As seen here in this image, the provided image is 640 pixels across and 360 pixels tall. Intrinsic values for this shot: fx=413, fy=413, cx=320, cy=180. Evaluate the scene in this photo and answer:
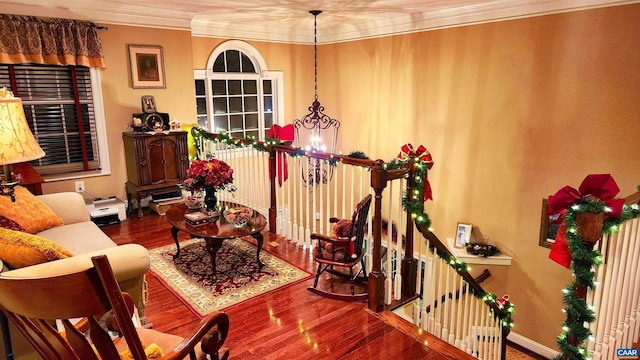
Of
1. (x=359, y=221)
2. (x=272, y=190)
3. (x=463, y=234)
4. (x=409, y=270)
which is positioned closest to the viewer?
(x=359, y=221)

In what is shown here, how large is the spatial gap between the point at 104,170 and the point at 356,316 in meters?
4.19

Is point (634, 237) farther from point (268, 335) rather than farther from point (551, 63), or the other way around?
point (551, 63)

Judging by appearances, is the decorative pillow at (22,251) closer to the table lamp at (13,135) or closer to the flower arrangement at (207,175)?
the table lamp at (13,135)

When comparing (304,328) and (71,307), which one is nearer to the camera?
(71,307)

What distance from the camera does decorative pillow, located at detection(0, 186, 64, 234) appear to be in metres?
3.41

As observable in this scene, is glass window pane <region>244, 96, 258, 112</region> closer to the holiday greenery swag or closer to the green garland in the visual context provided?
the holiday greenery swag

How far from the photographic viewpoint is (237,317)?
319cm

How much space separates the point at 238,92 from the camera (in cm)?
738

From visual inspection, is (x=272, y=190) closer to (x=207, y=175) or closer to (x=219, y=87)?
(x=207, y=175)

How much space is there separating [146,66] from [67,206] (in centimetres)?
246

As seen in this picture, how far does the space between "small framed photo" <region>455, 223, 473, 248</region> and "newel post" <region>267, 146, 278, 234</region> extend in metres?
2.69

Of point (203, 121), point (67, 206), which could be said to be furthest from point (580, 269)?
point (203, 121)

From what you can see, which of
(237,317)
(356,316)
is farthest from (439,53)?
(237,317)

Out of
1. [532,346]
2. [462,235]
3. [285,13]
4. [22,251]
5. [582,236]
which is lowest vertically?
[532,346]
